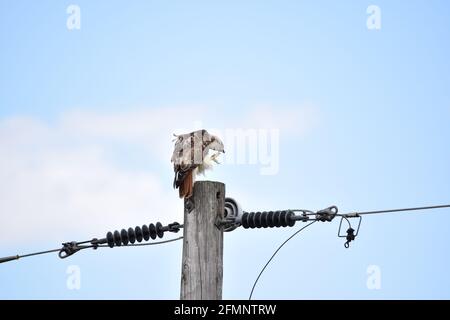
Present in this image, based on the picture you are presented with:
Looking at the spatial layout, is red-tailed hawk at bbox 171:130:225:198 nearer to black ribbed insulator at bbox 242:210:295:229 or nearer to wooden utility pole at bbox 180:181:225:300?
wooden utility pole at bbox 180:181:225:300

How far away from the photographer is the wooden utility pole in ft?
21.7

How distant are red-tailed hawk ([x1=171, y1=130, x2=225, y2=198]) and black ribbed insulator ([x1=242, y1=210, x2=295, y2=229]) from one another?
583mm

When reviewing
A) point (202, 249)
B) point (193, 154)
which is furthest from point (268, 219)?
point (193, 154)

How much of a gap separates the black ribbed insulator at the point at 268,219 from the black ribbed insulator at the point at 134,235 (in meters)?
0.81

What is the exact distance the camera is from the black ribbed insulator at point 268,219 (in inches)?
281

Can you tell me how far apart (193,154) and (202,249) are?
3.80 ft

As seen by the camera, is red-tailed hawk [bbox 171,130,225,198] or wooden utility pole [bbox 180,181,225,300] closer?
wooden utility pole [bbox 180,181,225,300]

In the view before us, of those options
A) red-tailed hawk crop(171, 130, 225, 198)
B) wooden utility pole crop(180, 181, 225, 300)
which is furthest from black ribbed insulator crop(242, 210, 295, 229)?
red-tailed hawk crop(171, 130, 225, 198)

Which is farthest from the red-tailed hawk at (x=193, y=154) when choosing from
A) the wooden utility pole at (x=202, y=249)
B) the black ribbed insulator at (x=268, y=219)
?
the black ribbed insulator at (x=268, y=219)

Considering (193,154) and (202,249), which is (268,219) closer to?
(202,249)

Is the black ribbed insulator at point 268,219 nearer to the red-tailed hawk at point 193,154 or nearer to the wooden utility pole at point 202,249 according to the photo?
the wooden utility pole at point 202,249
